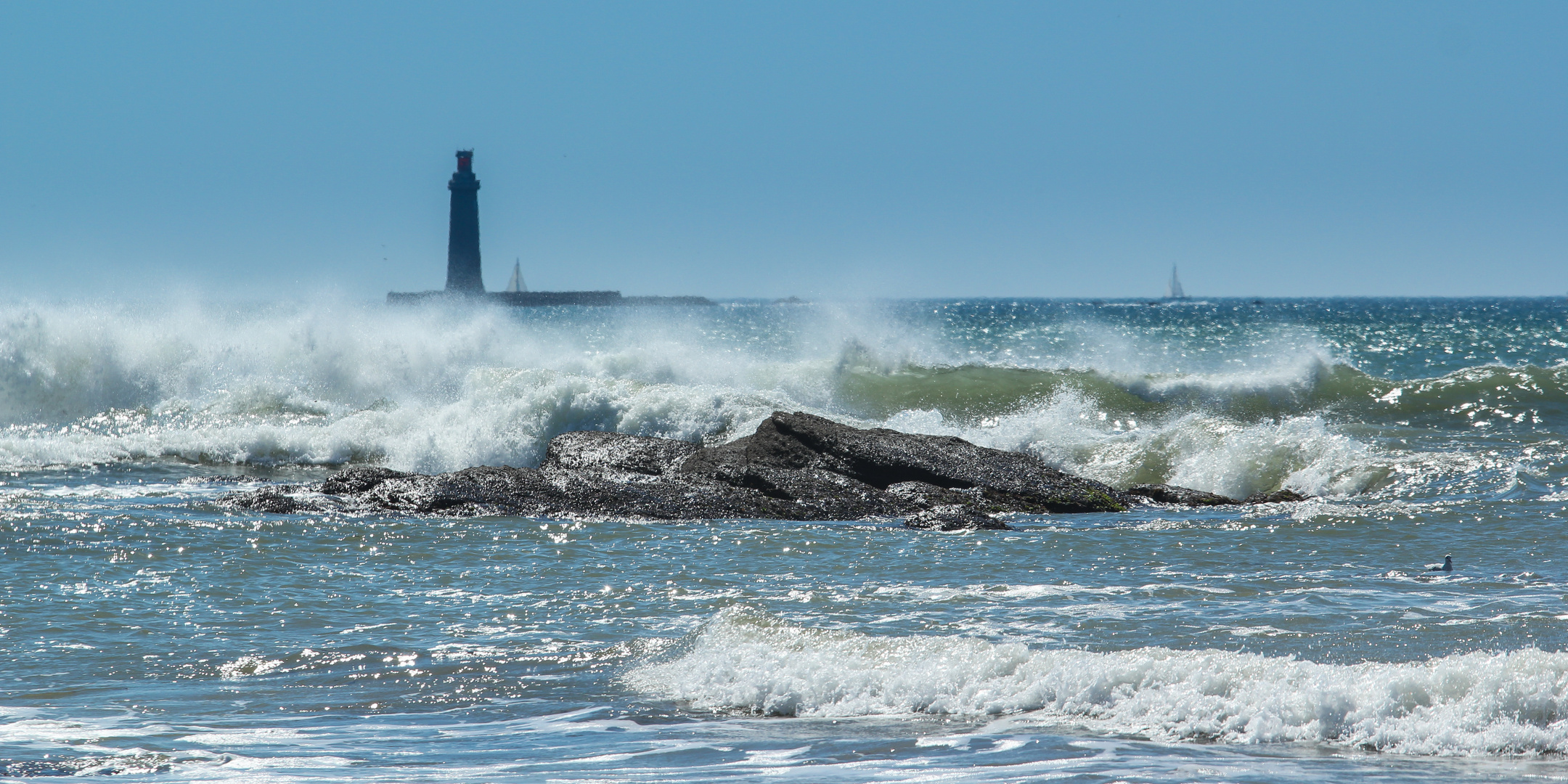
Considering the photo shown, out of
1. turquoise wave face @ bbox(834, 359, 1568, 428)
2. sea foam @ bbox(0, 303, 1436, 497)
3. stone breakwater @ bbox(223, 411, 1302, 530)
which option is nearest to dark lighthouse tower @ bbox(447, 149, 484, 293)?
sea foam @ bbox(0, 303, 1436, 497)

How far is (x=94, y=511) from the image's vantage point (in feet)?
34.8

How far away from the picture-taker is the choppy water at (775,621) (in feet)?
15.0

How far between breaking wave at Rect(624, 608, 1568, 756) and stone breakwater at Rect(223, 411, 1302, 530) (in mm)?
4185

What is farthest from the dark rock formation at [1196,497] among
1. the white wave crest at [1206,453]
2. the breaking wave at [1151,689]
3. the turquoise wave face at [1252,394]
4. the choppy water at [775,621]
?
the turquoise wave face at [1252,394]

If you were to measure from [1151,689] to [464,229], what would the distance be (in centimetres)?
8748

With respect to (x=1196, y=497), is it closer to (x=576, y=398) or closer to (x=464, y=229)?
(x=576, y=398)

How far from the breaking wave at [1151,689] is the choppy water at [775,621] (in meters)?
0.02

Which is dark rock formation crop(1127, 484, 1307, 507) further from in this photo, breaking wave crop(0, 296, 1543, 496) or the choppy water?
breaking wave crop(0, 296, 1543, 496)

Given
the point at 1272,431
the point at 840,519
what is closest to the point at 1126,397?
the point at 1272,431

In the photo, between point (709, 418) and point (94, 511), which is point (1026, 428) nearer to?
point (709, 418)

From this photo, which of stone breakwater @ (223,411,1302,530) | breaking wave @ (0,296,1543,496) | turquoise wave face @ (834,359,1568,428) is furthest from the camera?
turquoise wave face @ (834,359,1568,428)

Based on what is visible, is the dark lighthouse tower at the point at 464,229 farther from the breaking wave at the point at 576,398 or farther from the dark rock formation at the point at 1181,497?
the dark rock formation at the point at 1181,497

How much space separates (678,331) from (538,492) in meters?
54.8

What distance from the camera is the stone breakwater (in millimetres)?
10570
